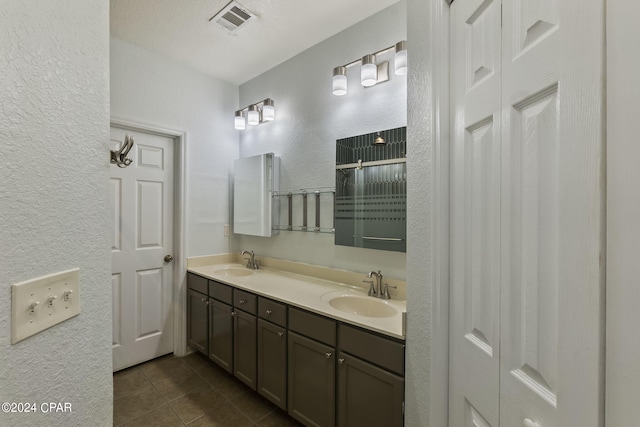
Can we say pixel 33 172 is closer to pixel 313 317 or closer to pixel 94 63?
pixel 94 63

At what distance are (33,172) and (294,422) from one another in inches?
74.4

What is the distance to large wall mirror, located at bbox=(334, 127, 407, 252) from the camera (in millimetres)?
1779

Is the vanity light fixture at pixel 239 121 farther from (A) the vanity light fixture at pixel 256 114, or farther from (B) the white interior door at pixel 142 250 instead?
(B) the white interior door at pixel 142 250

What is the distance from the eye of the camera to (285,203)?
2.57 metres

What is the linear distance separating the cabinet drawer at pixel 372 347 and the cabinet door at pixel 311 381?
124mm

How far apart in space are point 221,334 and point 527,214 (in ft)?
7.33

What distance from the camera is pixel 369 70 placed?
1.84 meters

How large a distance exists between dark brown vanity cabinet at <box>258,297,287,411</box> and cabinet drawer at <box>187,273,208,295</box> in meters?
0.79

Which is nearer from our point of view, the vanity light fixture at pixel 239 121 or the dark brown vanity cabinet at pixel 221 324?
the dark brown vanity cabinet at pixel 221 324

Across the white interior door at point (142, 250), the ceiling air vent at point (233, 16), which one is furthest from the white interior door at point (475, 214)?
the white interior door at point (142, 250)

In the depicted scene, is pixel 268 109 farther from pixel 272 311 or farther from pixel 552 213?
pixel 552 213

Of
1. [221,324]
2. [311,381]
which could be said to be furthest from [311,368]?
[221,324]

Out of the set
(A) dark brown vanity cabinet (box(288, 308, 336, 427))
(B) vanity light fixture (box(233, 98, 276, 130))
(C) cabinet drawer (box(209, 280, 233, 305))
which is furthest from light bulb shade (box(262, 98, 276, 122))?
(A) dark brown vanity cabinet (box(288, 308, 336, 427))

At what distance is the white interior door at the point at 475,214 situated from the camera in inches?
30.1
